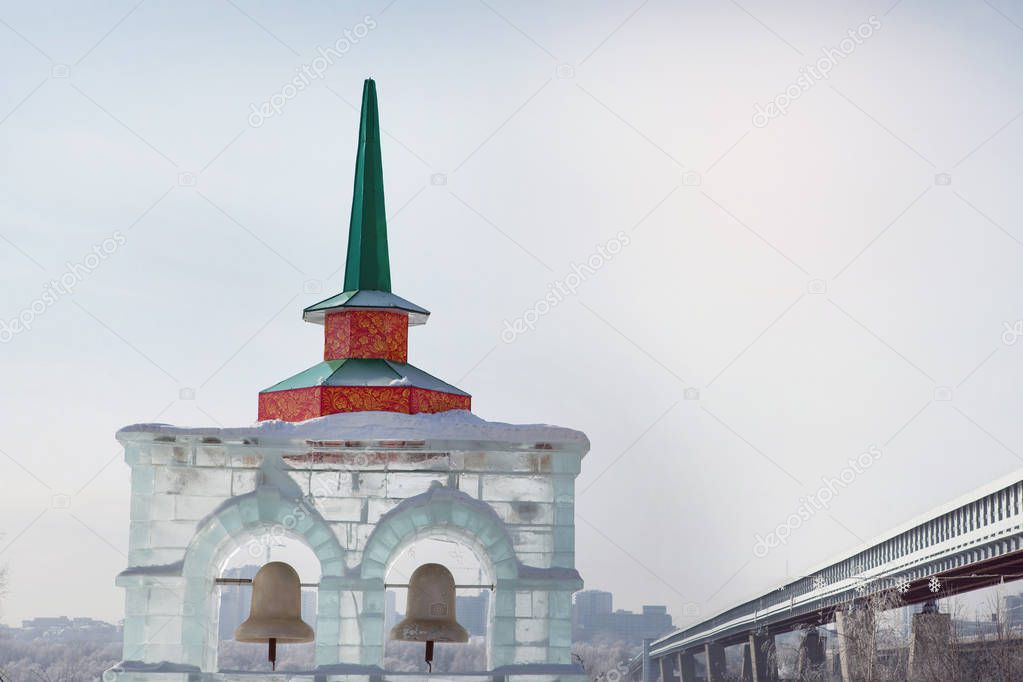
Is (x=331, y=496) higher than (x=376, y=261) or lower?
lower

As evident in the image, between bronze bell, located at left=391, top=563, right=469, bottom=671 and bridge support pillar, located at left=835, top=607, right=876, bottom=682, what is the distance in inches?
1173

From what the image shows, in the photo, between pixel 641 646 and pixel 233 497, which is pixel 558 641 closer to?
pixel 233 497

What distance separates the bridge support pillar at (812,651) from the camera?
5691 cm

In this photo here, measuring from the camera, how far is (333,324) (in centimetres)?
1642

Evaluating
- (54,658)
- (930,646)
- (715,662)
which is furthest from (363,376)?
(715,662)

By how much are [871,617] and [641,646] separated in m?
58.7

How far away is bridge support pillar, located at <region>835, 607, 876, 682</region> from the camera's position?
4235 cm

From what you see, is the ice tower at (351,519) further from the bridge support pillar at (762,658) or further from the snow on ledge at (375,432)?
the bridge support pillar at (762,658)

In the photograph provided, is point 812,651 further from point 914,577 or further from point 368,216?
point 368,216

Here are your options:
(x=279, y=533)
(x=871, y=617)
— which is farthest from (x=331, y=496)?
(x=871, y=617)

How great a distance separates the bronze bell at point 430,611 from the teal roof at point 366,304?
3410 mm

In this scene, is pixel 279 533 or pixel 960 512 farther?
pixel 960 512

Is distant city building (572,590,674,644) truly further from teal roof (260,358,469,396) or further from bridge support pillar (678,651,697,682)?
teal roof (260,358,469,396)

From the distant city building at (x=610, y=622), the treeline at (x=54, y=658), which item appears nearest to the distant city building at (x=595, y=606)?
the distant city building at (x=610, y=622)
